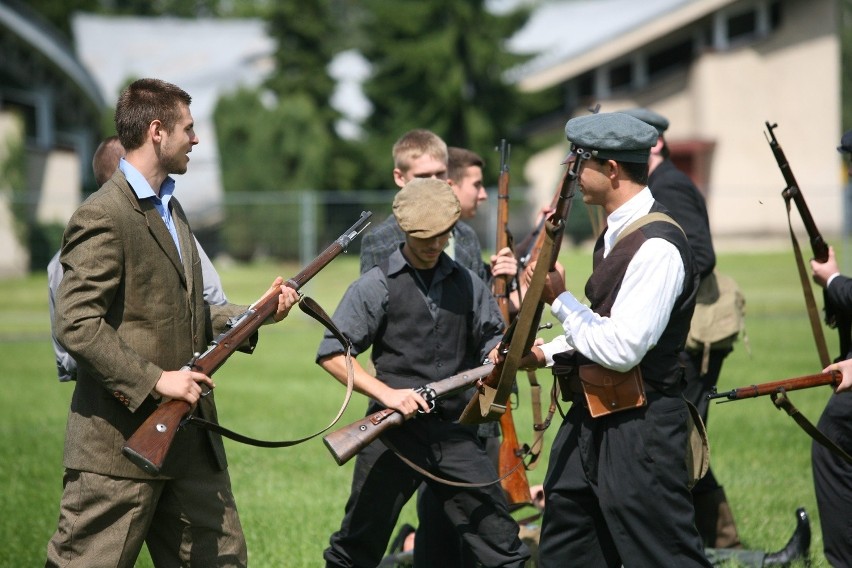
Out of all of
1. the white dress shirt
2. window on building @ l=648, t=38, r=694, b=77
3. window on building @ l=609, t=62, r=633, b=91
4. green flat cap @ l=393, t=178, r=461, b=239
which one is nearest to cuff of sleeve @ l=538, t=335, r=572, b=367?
the white dress shirt

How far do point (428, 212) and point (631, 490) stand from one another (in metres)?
1.61

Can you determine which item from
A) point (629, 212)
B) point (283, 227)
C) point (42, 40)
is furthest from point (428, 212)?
point (42, 40)

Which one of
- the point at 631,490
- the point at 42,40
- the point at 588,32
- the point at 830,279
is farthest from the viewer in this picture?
the point at 588,32

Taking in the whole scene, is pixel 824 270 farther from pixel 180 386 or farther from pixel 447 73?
pixel 447 73

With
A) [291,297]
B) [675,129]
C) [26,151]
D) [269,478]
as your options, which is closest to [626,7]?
[675,129]

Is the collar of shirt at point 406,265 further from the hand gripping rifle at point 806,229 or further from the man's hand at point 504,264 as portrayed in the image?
the hand gripping rifle at point 806,229

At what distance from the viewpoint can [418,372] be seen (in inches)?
203

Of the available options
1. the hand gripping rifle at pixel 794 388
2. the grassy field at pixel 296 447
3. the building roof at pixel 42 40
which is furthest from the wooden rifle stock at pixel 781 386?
the building roof at pixel 42 40

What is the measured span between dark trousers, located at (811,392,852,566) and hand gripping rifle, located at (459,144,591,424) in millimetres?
1955

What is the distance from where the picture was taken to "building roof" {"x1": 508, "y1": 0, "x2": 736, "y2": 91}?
3262cm

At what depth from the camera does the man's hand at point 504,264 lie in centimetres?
606

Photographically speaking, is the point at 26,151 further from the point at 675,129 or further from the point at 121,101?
the point at 121,101

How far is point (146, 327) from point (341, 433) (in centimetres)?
104

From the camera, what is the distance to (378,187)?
124 ft
